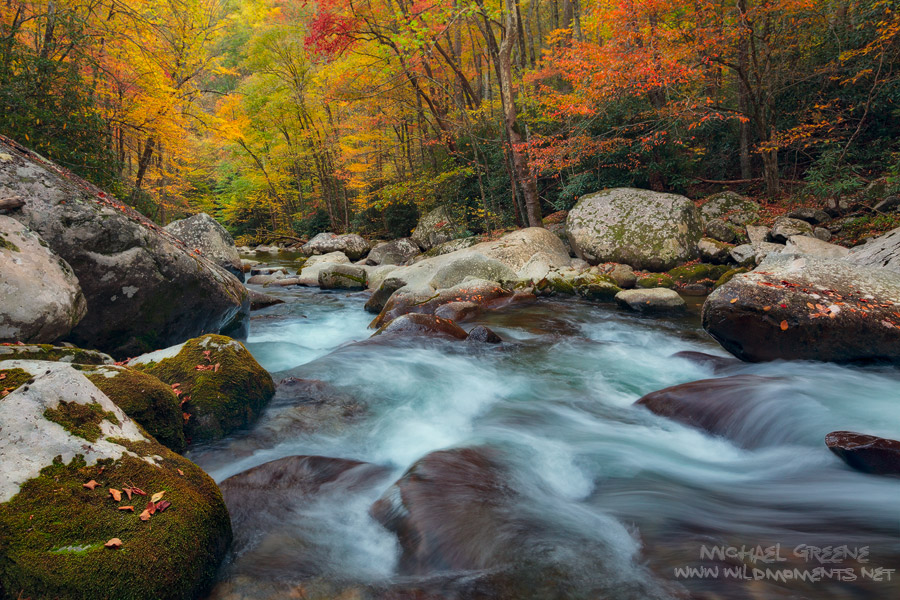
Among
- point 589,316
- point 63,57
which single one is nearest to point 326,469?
point 589,316

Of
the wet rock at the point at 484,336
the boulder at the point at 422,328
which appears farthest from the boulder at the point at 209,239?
the wet rock at the point at 484,336

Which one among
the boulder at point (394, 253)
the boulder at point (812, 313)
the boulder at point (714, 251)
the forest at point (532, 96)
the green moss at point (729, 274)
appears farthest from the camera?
the boulder at point (394, 253)

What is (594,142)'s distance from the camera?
1209cm

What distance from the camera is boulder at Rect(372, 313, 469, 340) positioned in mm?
6781

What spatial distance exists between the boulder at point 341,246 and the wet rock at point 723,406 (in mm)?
15119

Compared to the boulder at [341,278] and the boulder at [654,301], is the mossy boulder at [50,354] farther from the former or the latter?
the boulder at [341,278]

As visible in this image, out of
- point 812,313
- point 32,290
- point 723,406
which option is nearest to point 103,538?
point 32,290

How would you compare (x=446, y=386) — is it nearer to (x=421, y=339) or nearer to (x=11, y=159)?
(x=421, y=339)

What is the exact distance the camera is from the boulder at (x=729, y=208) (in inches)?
447

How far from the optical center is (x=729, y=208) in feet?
38.7

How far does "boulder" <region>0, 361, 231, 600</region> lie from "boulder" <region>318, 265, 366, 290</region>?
9.82 metres

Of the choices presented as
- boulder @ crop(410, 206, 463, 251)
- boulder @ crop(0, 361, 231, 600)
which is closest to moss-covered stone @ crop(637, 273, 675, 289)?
boulder @ crop(410, 206, 463, 251)

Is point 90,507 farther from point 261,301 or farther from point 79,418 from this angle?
point 261,301

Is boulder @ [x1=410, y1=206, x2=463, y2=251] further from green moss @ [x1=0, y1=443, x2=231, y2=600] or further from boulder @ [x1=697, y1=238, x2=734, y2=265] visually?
green moss @ [x1=0, y1=443, x2=231, y2=600]
